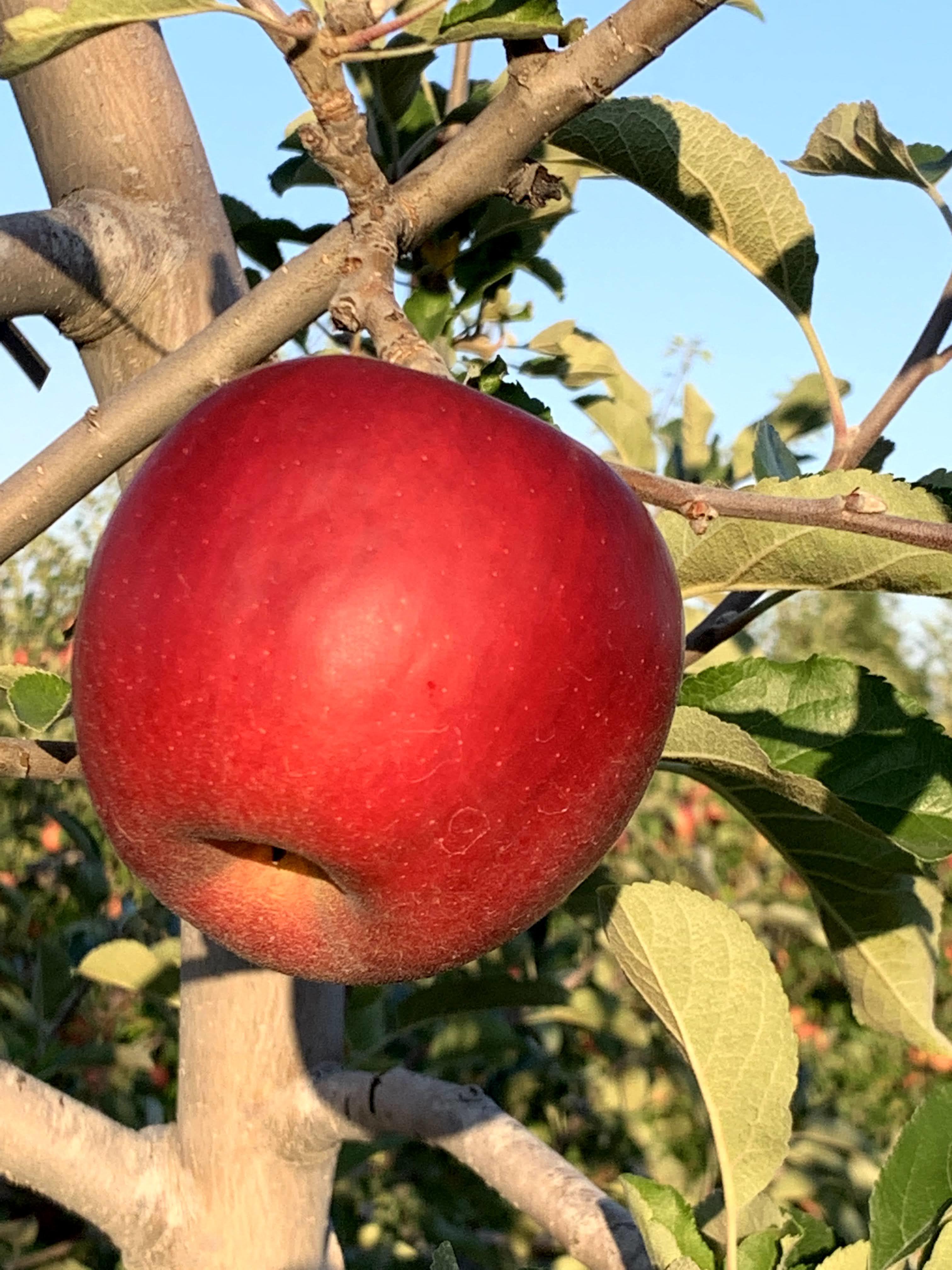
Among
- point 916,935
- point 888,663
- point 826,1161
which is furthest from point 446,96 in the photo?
point 888,663

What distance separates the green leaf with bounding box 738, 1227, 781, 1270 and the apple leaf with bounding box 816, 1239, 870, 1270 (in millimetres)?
67

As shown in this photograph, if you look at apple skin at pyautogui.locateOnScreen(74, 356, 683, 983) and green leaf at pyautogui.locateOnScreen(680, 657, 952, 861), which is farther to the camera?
green leaf at pyautogui.locateOnScreen(680, 657, 952, 861)

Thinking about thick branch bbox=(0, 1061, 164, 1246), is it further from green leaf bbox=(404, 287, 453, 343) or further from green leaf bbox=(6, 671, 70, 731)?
green leaf bbox=(404, 287, 453, 343)

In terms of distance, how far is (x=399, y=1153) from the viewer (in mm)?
2279

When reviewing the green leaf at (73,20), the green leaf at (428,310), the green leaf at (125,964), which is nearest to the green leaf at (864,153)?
the green leaf at (428,310)

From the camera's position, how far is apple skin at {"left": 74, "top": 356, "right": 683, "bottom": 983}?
1.83ft

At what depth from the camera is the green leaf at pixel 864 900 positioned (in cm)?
91

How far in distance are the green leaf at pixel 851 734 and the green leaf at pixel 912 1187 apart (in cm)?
16

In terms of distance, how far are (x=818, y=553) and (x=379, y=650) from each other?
1.13ft

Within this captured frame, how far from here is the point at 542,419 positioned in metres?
0.77

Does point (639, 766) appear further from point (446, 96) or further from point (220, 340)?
point (446, 96)

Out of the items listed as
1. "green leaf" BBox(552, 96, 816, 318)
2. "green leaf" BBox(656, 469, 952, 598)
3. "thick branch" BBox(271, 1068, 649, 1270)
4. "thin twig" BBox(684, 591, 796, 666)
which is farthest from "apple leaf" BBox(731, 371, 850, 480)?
"thick branch" BBox(271, 1068, 649, 1270)

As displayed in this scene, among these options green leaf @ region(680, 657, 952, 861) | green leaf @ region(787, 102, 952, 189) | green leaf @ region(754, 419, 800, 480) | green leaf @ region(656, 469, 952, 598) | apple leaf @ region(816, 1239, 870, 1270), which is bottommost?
apple leaf @ region(816, 1239, 870, 1270)

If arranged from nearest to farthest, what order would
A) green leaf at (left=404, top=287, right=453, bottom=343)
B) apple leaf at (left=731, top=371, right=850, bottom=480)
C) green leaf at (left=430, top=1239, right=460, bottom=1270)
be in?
1. green leaf at (left=430, top=1239, right=460, bottom=1270)
2. green leaf at (left=404, top=287, right=453, bottom=343)
3. apple leaf at (left=731, top=371, right=850, bottom=480)
